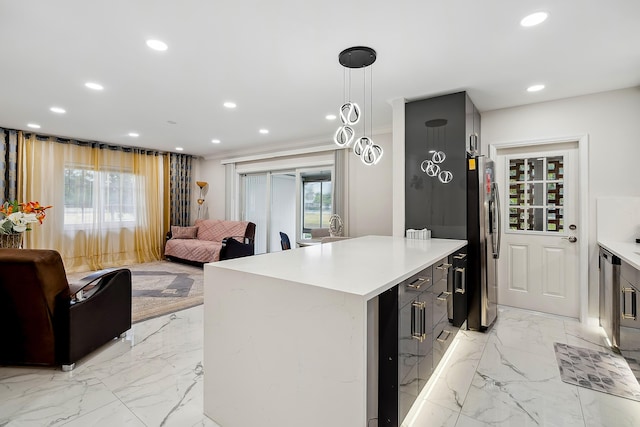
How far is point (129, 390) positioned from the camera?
2.03 meters

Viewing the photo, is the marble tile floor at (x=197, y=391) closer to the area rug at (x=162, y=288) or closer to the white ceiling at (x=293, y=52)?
the area rug at (x=162, y=288)

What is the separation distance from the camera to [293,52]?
2502 mm

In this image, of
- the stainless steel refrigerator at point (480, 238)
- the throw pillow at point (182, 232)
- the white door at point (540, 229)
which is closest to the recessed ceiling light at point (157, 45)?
the stainless steel refrigerator at point (480, 238)

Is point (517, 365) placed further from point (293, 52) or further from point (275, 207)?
point (275, 207)

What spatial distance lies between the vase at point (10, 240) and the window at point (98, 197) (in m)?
3.78

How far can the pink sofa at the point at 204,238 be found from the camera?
19.4ft

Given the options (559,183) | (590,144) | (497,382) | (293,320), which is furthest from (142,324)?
(590,144)

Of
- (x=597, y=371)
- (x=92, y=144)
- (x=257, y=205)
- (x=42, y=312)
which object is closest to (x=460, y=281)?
(x=597, y=371)

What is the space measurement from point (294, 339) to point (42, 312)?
2013 mm

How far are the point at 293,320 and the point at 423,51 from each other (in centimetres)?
228

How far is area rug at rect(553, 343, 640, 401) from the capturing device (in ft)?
6.80

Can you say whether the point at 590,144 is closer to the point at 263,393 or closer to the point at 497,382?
the point at 497,382

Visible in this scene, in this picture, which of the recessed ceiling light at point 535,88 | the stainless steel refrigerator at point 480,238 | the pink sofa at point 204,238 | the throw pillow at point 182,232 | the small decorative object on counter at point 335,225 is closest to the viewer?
the stainless steel refrigerator at point 480,238

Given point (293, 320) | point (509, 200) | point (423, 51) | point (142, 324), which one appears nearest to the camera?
point (293, 320)
